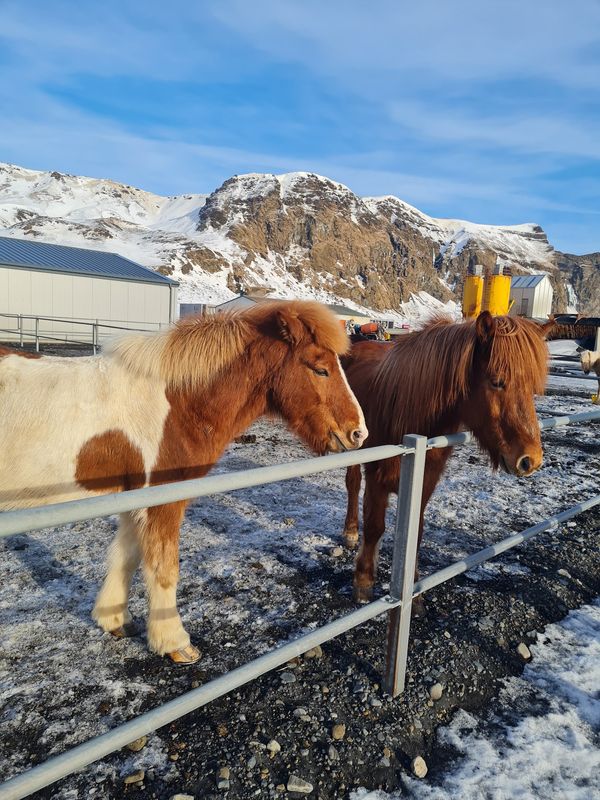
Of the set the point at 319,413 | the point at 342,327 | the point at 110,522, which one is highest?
the point at 342,327

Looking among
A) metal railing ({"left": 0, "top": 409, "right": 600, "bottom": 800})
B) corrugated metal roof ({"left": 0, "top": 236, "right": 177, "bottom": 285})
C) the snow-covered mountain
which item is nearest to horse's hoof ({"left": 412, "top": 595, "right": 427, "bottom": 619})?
metal railing ({"left": 0, "top": 409, "right": 600, "bottom": 800})

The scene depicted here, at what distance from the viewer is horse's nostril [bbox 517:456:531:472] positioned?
266 cm

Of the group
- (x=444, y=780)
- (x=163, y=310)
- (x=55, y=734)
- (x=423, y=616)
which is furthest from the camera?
(x=163, y=310)

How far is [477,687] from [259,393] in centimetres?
210

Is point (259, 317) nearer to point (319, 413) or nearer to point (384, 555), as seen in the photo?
point (319, 413)

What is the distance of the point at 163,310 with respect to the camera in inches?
1177

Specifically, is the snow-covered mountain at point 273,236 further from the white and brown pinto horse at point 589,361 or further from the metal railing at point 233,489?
the metal railing at point 233,489

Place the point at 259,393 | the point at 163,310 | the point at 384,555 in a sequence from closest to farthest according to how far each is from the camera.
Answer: the point at 259,393 → the point at 384,555 → the point at 163,310

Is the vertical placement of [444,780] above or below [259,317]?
below

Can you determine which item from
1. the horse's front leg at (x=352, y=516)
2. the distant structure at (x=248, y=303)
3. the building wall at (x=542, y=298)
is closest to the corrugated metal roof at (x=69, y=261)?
the distant structure at (x=248, y=303)

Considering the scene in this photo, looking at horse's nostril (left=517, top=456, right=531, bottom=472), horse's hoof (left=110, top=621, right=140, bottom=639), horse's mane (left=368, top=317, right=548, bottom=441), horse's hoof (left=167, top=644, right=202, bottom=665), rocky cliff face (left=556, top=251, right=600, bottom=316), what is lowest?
horse's hoof (left=110, top=621, right=140, bottom=639)

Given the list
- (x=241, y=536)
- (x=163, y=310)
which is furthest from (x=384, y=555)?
(x=163, y=310)

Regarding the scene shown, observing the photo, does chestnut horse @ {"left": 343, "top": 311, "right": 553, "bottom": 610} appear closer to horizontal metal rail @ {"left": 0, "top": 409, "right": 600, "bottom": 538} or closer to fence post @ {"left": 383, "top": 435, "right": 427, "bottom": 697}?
fence post @ {"left": 383, "top": 435, "right": 427, "bottom": 697}

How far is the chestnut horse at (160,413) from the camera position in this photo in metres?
2.41
